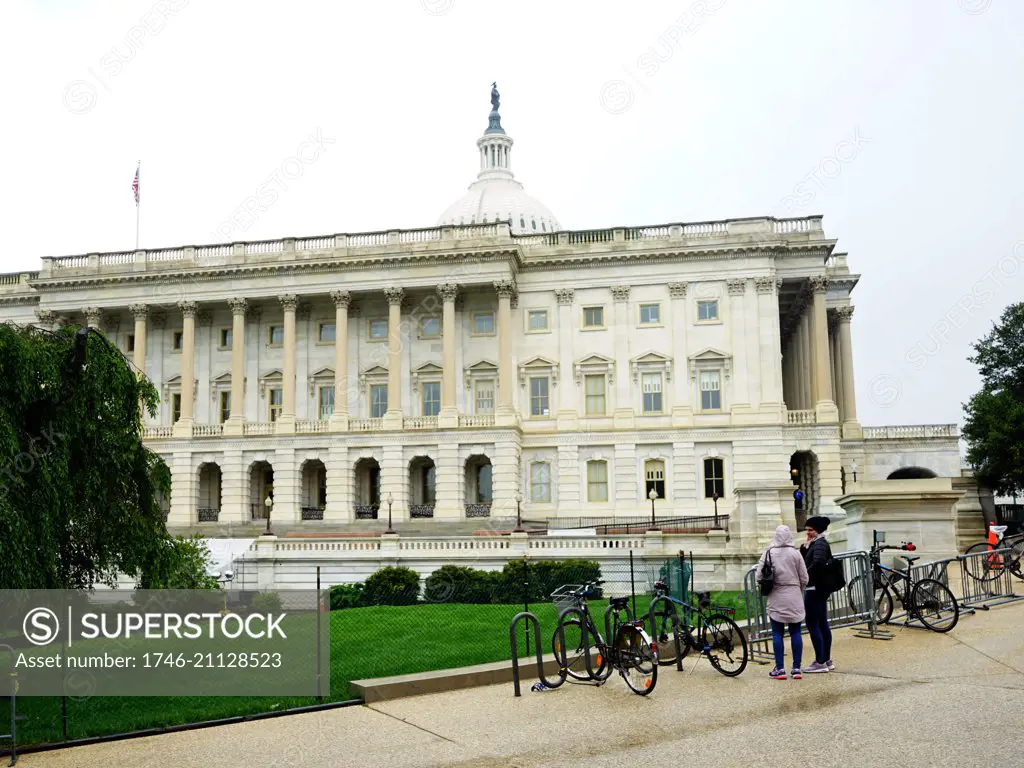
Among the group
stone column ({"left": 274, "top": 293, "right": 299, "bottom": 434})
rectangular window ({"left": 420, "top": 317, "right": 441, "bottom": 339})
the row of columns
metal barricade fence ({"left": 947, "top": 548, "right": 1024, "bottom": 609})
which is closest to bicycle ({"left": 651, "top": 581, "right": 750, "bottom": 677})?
metal barricade fence ({"left": 947, "top": 548, "right": 1024, "bottom": 609})

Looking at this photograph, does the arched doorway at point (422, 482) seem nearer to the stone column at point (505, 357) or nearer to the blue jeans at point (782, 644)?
the stone column at point (505, 357)

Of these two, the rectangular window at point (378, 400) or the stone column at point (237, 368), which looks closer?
the stone column at point (237, 368)

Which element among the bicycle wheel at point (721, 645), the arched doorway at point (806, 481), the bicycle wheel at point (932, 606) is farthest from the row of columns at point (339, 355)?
the bicycle wheel at point (721, 645)

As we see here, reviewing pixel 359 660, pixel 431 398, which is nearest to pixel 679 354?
pixel 431 398

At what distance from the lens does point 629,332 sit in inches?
2288

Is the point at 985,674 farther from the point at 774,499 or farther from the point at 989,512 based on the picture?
the point at 989,512

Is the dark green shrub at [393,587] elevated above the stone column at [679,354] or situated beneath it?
situated beneath

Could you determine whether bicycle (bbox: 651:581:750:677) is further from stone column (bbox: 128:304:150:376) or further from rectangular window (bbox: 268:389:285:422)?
stone column (bbox: 128:304:150:376)

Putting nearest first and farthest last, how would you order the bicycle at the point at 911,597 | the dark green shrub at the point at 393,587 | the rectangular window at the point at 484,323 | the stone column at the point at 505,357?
the bicycle at the point at 911,597 < the dark green shrub at the point at 393,587 < the stone column at the point at 505,357 < the rectangular window at the point at 484,323

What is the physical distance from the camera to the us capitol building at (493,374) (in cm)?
5594

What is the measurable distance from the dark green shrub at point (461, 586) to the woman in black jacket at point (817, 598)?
19566 mm

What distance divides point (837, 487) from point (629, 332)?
13627 millimetres

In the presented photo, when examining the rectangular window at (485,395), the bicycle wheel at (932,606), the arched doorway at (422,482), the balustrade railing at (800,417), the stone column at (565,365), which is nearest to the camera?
the bicycle wheel at (932,606)

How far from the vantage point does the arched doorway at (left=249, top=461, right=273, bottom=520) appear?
5959 cm
